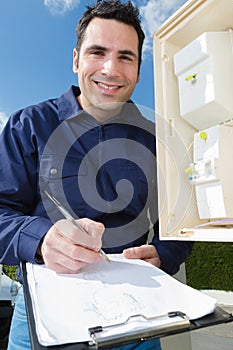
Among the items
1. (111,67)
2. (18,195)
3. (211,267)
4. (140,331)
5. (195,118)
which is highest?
(111,67)

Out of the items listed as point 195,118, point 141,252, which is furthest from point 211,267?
point 141,252

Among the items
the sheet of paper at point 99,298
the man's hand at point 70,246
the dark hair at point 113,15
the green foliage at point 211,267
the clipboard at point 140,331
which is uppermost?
the dark hair at point 113,15

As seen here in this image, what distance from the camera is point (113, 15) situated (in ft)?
2.46

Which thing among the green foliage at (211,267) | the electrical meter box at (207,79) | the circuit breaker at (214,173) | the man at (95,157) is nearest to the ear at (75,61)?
the man at (95,157)

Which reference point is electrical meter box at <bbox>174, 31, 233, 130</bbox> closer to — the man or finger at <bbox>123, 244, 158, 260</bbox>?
the man

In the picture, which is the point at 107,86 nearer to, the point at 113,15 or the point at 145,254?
the point at 113,15

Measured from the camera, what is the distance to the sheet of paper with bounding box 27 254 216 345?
1.14ft

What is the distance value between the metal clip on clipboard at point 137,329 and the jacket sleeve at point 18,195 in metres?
0.21

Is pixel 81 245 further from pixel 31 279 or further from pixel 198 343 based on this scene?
pixel 198 343

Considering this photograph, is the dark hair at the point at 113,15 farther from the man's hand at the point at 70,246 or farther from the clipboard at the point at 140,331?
the clipboard at the point at 140,331

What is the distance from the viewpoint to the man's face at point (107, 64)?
72 cm

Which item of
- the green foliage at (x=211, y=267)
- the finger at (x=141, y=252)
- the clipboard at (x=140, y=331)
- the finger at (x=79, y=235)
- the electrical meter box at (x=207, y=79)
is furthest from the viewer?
the green foliage at (x=211, y=267)

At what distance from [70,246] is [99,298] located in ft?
0.29

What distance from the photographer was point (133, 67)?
761 millimetres
